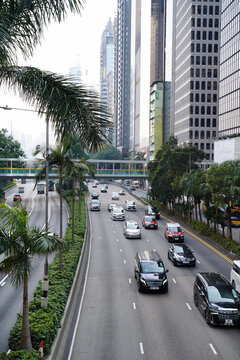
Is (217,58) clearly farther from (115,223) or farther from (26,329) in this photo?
(26,329)

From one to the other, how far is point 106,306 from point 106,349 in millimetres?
5278

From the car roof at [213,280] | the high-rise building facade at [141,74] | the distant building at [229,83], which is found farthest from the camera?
the high-rise building facade at [141,74]

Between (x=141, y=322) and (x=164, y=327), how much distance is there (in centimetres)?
113

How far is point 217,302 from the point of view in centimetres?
1673

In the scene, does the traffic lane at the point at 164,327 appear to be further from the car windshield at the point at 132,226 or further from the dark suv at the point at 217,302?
the car windshield at the point at 132,226

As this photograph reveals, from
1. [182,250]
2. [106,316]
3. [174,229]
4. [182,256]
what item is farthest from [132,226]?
[106,316]

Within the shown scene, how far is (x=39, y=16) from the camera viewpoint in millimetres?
6434

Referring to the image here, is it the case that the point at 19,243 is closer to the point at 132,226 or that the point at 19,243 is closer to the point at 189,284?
the point at 189,284

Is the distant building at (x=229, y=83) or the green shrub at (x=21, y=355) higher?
the distant building at (x=229, y=83)

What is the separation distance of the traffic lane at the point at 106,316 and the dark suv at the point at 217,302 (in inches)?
129

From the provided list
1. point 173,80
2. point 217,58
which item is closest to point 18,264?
point 217,58

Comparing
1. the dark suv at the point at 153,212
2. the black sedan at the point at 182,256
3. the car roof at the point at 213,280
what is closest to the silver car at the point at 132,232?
the black sedan at the point at 182,256

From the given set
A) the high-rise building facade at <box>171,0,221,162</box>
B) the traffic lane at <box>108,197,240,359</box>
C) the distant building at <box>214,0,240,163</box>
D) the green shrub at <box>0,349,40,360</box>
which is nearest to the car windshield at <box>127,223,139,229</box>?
the traffic lane at <box>108,197,240,359</box>

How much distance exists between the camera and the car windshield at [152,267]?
73.0ft
